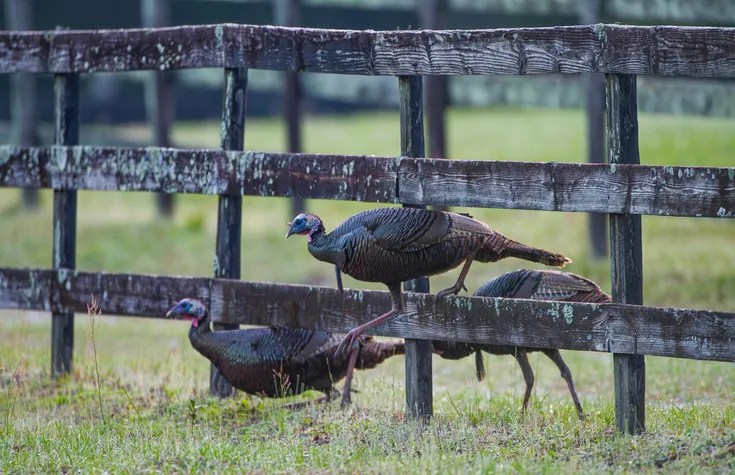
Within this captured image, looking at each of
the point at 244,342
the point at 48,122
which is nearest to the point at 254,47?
the point at 244,342

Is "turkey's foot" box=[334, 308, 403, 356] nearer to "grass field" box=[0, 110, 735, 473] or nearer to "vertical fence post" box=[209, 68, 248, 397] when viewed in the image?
"grass field" box=[0, 110, 735, 473]

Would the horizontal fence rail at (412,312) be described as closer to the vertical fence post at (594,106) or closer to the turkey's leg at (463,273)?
the turkey's leg at (463,273)

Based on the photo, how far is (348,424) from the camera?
608 centimetres

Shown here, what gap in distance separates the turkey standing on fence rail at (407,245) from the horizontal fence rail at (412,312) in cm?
22

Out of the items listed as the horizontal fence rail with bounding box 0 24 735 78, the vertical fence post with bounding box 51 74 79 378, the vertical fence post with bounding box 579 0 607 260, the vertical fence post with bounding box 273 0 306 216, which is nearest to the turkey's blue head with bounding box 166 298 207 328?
the vertical fence post with bounding box 51 74 79 378

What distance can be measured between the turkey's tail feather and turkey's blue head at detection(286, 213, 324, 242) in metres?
1.03

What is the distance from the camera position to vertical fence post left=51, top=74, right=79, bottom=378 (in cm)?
783

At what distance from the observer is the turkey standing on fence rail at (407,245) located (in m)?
5.97

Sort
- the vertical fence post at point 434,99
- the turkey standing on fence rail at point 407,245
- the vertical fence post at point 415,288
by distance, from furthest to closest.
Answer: the vertical fence post at point 434,99, the vertical fence post at point 415,288, the turkey standing on fence rail at point 407,245

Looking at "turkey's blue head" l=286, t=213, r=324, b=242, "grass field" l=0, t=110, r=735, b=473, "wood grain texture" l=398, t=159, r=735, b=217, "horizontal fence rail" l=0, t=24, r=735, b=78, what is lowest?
"grass field" l=0, t=110, r=735, b=473

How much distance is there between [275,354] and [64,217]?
217 cm

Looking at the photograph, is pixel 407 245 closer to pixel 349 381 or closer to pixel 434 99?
pixel 349 381

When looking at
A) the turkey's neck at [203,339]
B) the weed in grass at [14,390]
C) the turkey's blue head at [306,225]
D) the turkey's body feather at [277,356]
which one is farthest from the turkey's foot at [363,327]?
the weed in grass at [14,390]

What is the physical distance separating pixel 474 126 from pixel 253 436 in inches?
787
